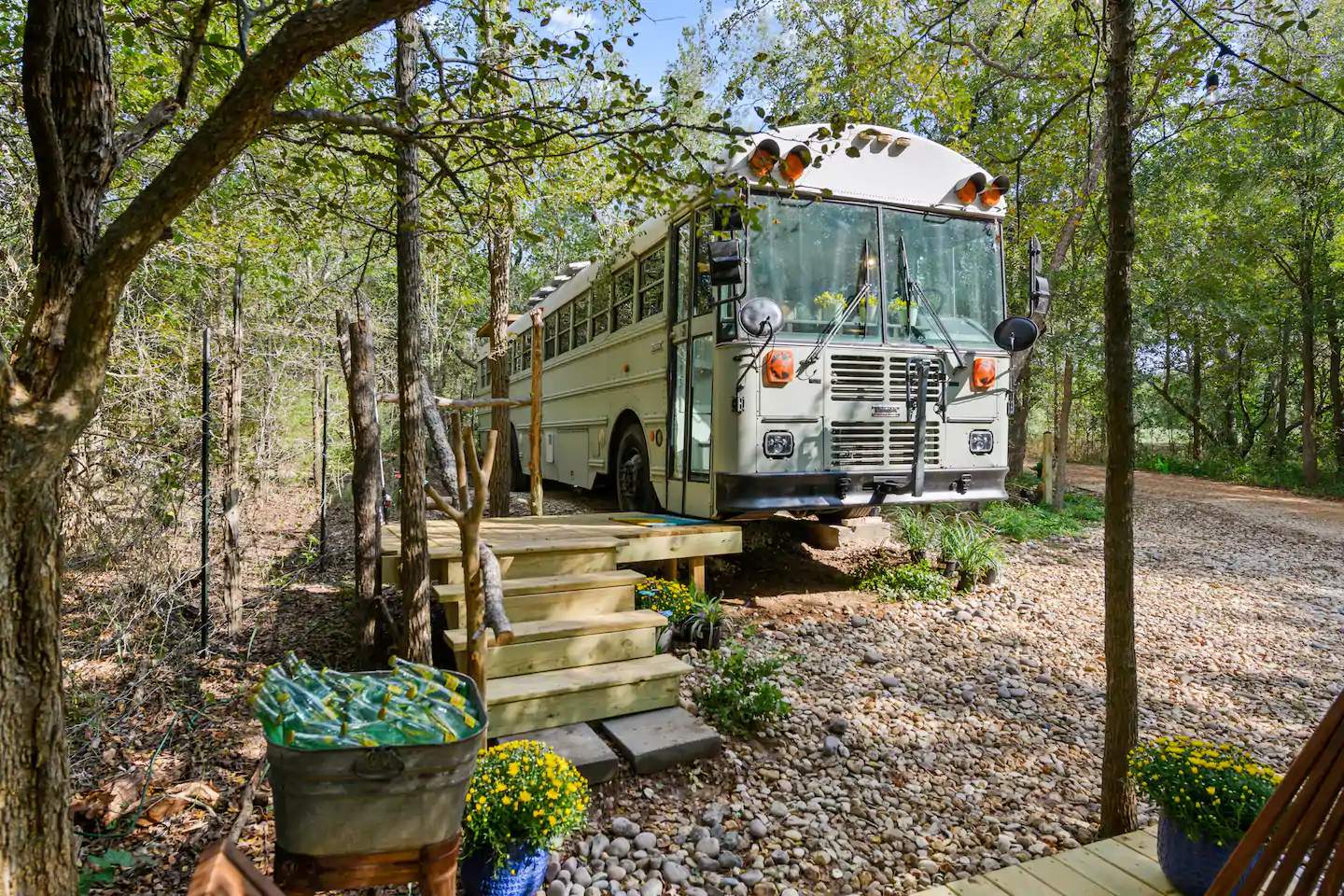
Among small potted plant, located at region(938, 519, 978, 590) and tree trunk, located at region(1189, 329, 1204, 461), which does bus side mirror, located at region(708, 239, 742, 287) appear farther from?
tree trunk, located at region(1189, 329, 1204, 461)

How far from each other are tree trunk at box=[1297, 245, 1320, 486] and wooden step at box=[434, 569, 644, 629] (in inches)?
583

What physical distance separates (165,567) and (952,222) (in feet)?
17.3

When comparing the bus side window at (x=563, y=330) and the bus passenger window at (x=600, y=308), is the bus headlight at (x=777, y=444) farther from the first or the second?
the bus side window at (x=563, y=330)

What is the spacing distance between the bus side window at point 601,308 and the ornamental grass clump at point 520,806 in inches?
198

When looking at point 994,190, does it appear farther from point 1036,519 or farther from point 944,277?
point 1036,519

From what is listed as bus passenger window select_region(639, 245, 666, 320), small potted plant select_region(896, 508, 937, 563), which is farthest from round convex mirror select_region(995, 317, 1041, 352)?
bus passenger window select_region(639, 245, 666, 320)

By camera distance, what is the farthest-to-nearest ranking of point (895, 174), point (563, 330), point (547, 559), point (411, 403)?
1. point (563, 330)
2. point (895, 174)
3. point (547, 559)
4. point (411, 403)

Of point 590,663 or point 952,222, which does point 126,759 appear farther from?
point 952,222

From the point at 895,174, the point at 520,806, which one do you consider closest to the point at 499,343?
the point at 895,174

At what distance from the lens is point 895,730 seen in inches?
141

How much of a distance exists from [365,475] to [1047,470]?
30.6 ft

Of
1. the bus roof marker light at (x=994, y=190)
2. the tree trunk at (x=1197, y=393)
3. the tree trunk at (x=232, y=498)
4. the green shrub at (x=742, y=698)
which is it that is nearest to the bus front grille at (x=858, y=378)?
the bus roof marker light at (x=994, y=190)

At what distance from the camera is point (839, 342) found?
188 inches

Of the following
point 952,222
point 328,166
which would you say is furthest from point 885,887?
point 952,222
